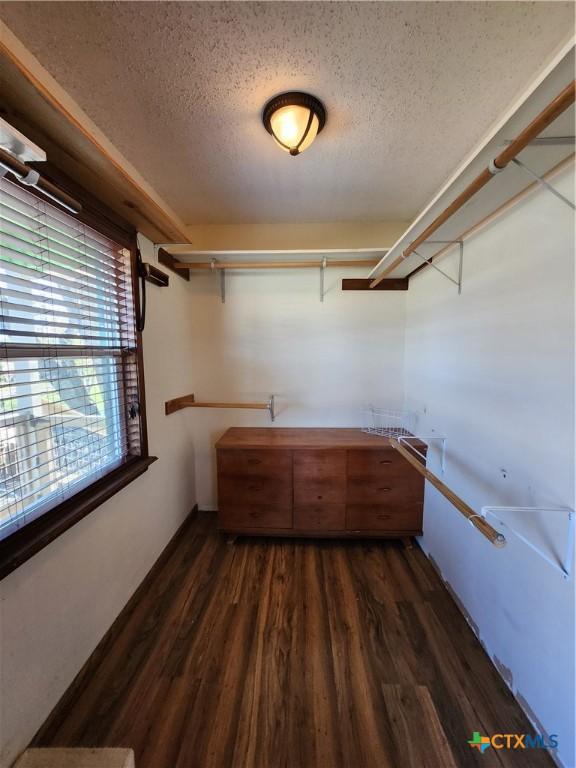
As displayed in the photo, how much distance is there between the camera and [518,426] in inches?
47.5

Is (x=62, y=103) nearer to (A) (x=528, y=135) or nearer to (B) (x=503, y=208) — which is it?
(A) (x=528, y=135)

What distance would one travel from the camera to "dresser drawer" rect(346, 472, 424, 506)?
6.81ft

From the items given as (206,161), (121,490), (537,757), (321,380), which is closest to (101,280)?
(206,161)

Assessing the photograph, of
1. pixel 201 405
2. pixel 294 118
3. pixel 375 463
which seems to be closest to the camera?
pixel 294 118

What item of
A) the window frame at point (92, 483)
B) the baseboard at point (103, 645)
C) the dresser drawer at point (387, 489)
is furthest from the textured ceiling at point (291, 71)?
the baseboard at point (103, 645)

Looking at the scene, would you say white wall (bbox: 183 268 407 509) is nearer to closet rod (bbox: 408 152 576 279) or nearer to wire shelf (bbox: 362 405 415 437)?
wire shelf (bbox: 362 405 415 437)

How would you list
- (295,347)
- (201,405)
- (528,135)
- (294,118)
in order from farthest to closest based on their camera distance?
(295,347) < (201,405) < (294,118) < (528,135)

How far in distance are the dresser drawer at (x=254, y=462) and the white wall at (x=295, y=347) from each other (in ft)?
1.47

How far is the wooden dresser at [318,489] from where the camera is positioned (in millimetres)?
2074

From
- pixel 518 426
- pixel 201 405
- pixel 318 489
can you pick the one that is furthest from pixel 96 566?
pixel 518 426

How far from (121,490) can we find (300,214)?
223 cm

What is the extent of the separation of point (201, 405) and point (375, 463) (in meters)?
Answer: 1.43

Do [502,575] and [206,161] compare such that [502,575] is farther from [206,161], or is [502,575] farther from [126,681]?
[206,161]

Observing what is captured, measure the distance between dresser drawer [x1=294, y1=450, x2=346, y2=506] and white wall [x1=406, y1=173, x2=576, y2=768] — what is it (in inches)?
27.5
